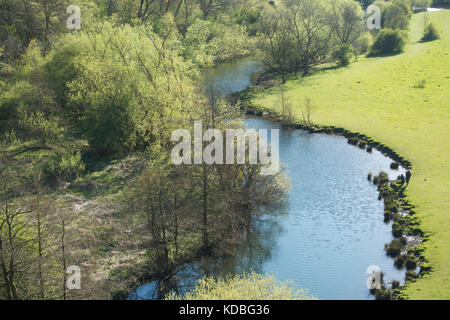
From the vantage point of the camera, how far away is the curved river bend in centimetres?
3394

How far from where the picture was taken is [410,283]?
32000mm

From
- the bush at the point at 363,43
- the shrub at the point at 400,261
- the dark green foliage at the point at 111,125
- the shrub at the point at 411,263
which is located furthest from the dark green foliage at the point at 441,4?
the shrub at the point at 411,263

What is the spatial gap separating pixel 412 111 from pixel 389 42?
3167 cm

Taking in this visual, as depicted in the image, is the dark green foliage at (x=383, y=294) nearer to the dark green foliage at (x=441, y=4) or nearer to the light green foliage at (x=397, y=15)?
the light green foliage at (x=397, y=15)

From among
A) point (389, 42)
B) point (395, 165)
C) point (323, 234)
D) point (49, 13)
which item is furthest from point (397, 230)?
point (389, 42)

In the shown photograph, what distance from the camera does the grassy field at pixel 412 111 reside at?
37.4 metres

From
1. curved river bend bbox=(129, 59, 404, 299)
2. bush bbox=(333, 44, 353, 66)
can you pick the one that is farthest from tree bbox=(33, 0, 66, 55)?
bush bbox=(333, 44, 353, 66)

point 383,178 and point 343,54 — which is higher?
point 343,54

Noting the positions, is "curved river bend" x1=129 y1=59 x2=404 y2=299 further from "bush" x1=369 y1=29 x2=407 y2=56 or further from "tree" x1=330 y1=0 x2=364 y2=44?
"bush" x1=369 y1=29 x2=407 y2=56

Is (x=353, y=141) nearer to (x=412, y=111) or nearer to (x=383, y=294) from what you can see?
(x=412, y=111)

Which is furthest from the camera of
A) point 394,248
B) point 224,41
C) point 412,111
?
point 224,41

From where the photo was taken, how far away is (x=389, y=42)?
298 ft

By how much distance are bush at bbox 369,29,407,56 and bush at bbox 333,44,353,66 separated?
7.41m
